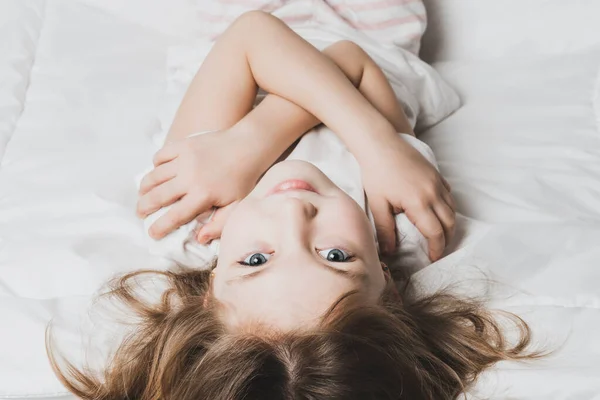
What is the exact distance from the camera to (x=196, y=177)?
0.99 meters

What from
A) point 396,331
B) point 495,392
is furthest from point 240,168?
point 495,392

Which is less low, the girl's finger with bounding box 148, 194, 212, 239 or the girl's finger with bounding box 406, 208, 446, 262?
the girl's finger with bounding box 148, 194, 212, 239

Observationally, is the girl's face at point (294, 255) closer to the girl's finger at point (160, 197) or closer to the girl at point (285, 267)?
the girl at point (285, 267)

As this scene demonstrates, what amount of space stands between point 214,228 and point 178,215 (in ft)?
0.15

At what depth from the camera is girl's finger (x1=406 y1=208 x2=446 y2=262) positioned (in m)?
0.96

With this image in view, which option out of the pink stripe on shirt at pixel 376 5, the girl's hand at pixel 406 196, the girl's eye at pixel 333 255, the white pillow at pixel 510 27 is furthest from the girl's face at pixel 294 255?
the white pillow at pixel 510 27

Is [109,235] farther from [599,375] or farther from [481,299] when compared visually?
[599,375]

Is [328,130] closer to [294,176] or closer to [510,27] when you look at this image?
[294,176]

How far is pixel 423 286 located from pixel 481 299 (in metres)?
0.07

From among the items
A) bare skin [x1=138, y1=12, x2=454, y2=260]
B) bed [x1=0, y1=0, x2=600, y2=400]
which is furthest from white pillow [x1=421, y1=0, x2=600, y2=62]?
bare skin [x1=138, y1=12, x2=454, y2=260]

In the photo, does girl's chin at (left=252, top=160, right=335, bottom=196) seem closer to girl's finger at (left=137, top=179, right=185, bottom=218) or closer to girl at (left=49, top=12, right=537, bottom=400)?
girl at (left=49, top=12, right=537, bottom=400)

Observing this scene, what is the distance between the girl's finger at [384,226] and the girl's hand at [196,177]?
16 cm

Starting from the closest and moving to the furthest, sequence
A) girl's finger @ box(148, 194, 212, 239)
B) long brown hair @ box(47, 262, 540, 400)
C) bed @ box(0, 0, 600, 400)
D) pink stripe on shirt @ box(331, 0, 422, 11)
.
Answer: long brown hair @ box(47, 262, 540, 400) → bed @ box(0, 0, 600, 400) → girl's finger @ box(148, 194, 212, 239) → pink stripe on shirt @ box(331, 0, 422, 11)

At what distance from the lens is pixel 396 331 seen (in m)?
0.82
